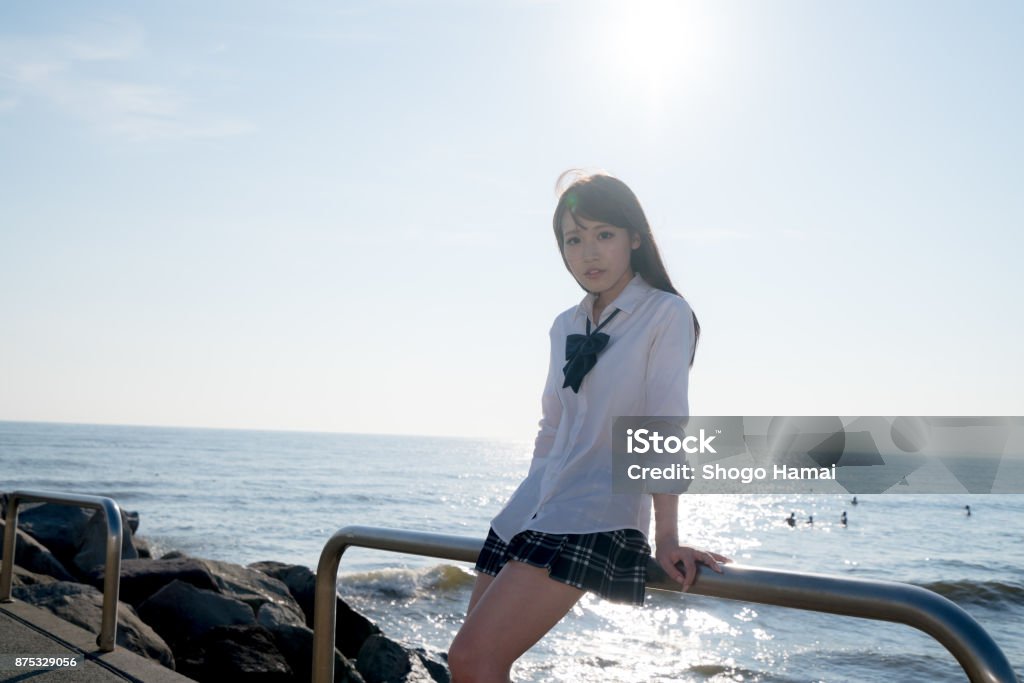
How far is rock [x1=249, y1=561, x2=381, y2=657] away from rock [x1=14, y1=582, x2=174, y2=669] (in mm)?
874

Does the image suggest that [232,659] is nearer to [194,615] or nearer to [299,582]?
[194,615]

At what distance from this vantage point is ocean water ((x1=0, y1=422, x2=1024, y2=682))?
10688mm

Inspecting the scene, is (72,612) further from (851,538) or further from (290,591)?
(851,538)

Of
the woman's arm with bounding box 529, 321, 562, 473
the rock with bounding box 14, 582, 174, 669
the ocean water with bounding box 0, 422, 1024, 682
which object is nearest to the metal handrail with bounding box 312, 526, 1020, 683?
the woman's arm with bounding box 529, 321, 562, 473

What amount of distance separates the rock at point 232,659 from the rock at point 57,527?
17.4 feet

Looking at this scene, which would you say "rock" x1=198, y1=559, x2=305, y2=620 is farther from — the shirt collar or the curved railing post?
the shirt collar

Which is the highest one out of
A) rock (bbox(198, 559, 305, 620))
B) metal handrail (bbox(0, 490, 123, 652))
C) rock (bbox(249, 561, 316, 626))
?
metal handrail (bbox(0, 490, 123, 652))

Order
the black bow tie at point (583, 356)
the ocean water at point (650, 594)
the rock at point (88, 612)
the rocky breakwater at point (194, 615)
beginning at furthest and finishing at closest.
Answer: the ocean water at point (650, 594) < the rocky breakwater at point (194, 615) < the rock at point (88, 612) < the black bow tie at point (583, 356)

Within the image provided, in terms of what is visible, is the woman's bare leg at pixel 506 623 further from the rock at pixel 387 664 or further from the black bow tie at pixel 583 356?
the rock at pixel 387 664

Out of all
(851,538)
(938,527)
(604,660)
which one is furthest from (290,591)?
(938,527)

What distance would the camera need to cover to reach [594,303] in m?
2.30

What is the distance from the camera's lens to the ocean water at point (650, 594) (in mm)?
10688

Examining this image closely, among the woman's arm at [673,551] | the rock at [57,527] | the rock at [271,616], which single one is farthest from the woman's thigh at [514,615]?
the rock at [57,527]

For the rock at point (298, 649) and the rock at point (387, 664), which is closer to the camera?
the rock at point (298, 649)
